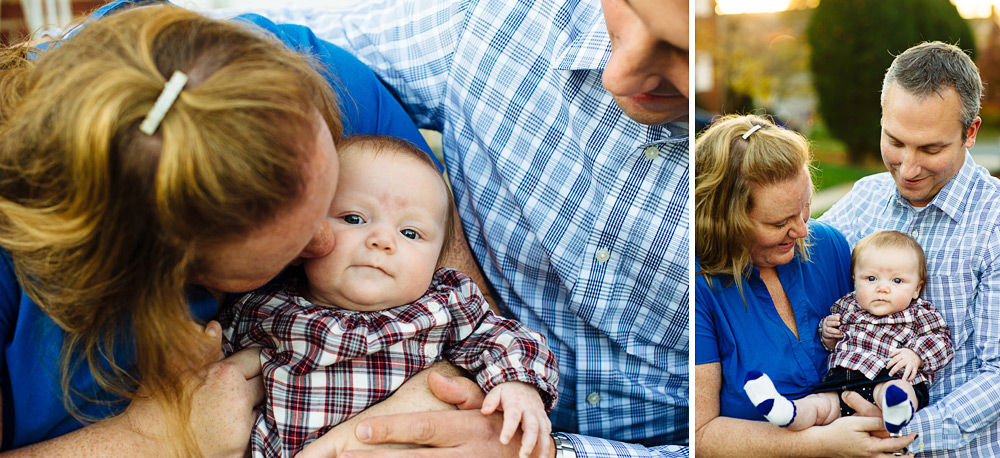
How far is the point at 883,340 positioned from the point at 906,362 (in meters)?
0.04

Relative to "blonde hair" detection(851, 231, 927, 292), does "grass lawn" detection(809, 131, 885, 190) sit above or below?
above

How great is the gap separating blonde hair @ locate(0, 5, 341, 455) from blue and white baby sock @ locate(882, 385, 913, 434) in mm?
903

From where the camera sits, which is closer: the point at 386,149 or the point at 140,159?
the point at 140,159

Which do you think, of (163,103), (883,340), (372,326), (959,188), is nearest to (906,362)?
(883,340)

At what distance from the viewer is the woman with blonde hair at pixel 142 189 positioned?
89cm

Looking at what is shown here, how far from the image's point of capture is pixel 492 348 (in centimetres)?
137

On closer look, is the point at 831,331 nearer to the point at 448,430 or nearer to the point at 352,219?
the point at 448,430

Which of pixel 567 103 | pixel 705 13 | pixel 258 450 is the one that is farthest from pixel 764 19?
pixel 258 450

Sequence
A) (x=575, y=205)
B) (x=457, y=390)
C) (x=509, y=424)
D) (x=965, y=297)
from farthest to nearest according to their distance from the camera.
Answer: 1. (x=575, y=205)
2. (x=457, y=390)
3. (x=509, y=424)
4. (x=965, y=297)

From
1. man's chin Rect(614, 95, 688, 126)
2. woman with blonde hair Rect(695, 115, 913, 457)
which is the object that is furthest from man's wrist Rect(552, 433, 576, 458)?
man's chin Rect(614, 95, 688, 126)

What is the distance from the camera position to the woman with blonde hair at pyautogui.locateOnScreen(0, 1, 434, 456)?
89 cm

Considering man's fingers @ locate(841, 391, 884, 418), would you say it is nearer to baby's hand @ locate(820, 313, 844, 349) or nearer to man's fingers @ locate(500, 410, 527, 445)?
baby's hand @ locate(820, 313, 844, 349)

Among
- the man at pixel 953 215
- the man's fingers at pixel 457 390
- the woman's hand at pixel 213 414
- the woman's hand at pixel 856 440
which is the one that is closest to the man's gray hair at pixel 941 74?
the man at pixel 953 215

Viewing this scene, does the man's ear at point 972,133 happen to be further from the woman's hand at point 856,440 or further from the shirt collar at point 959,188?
the woman's hand at point 856,440
